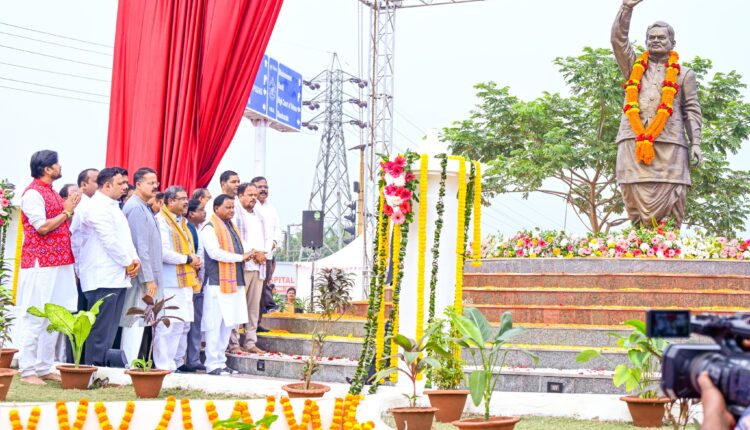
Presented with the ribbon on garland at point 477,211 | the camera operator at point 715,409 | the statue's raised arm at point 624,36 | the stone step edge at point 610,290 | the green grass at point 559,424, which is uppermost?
the statue's raised arm at point 624,36

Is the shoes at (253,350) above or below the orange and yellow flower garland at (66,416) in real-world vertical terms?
above

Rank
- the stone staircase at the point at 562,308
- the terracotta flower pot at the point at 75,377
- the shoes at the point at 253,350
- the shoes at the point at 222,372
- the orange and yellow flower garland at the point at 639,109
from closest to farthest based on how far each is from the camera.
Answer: the terracotta flower pot at the point at 75,377
the stone staircase at the point at 562,308
the shoes at the point at 222,372
the shoes at the point at 253,350
the orange and yellow flower garland at the point at 639,109

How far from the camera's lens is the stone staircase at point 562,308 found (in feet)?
17.4

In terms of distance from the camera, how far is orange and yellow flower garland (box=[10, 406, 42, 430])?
2.93 m

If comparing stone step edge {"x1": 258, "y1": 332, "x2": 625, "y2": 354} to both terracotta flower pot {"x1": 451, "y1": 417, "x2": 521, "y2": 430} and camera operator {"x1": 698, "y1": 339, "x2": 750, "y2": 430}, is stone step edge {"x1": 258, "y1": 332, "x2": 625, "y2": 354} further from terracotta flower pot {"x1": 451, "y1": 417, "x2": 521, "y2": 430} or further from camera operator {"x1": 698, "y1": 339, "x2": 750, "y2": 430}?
camera operator {"x1": 698, "y1": 339, "x2": 750, "y2": 430}

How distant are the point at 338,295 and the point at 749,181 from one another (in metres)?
13.8

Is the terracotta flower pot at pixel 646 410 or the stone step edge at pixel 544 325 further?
the stone step edge at pixel 544 325

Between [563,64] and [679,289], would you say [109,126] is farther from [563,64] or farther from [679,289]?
[563,64]

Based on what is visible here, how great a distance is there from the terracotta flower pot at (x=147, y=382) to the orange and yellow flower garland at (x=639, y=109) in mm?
5425

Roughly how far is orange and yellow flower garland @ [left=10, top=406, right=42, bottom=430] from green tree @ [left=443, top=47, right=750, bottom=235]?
48.0 ft

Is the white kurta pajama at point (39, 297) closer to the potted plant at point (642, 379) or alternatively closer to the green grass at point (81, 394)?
the green grass at point (81, 394)

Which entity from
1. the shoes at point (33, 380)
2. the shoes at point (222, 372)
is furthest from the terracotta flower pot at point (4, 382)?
the shoes at point (222, 372)

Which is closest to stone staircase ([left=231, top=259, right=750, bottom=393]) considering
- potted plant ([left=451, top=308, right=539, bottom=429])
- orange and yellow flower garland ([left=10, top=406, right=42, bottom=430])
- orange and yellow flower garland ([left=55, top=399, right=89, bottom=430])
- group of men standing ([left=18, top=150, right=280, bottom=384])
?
group of men standing ([left=18, top=150, right=280, bottom=384])

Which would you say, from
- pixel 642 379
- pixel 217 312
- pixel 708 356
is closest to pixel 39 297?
pixel 217 312
